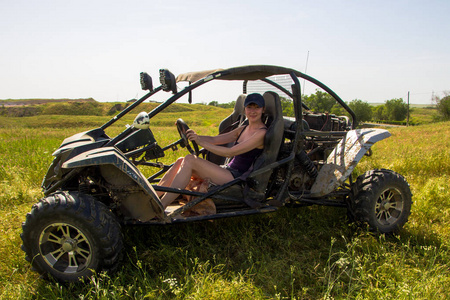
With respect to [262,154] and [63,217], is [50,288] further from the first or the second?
[262,154]

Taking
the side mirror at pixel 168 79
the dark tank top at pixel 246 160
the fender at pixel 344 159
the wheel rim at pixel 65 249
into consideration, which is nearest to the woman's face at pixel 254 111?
the dark tank top at pixel 246 160

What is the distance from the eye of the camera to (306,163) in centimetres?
410

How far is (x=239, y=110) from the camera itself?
4.95m

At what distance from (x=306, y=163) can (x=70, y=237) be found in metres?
2.81

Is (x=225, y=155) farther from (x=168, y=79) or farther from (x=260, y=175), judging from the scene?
(x=168, y=79)

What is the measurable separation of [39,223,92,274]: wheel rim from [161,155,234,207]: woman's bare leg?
0.97 metres

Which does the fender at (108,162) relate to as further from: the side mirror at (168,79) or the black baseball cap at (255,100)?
the black baseball cap at (255,100)

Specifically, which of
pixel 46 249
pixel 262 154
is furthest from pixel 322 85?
pixel 46 249

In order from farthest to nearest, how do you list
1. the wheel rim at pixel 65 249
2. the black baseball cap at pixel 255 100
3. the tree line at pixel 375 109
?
the tree line at pixel 375 109 < the black baseball cap at pixel 255 100 < the wheel rim at pixel 65 249

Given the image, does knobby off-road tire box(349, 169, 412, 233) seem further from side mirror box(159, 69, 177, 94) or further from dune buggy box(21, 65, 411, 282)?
side mirror box(159, 69, 177, 94)

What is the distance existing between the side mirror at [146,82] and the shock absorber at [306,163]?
2.01 metres

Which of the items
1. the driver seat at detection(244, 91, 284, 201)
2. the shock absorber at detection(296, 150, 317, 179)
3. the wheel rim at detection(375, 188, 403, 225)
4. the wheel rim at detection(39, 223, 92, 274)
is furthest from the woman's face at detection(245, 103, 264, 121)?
the wheel rim at detection(39, 223, 92, 274)

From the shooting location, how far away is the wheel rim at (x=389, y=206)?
4.21 meters

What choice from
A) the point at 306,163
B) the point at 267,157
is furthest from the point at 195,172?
the point at 306,163
